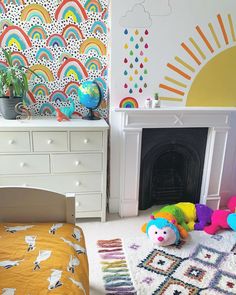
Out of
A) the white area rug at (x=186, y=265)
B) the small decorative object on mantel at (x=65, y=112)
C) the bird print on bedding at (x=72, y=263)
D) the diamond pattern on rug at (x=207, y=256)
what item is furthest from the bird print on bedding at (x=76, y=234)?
the small decorative object on mantel at (x=65, y=112)

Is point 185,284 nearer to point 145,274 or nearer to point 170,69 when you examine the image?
point 145,274

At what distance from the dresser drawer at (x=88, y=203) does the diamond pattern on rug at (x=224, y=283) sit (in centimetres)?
114

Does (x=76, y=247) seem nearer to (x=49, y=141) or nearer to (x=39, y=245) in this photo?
(x=39, y=245)

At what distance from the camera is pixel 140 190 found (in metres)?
2.88

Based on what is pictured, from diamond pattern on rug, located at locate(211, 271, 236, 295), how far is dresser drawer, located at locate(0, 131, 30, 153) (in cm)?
176

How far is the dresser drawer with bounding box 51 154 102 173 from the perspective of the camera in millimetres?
2441

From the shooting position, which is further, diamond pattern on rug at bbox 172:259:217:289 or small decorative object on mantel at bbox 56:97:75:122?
small decorative object on mantel at bbox 56:97:75:122

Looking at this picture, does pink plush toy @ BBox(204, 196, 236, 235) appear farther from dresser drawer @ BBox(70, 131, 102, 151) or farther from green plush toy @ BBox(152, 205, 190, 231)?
dresser drawer @ BBox(70, 131, 102, 151)

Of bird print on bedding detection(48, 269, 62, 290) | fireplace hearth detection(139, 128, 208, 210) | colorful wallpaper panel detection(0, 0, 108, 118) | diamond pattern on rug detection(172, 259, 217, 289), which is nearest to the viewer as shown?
bird print on bedding detection(48, 269, 62, 290)

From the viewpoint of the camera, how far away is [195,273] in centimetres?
203

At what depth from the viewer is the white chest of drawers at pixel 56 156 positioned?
7.65ft

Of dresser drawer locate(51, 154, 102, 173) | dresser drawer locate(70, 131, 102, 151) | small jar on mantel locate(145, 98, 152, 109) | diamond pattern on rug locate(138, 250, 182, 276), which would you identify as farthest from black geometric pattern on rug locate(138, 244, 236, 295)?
small jar on mantel locate(145, 98, 152, 109)

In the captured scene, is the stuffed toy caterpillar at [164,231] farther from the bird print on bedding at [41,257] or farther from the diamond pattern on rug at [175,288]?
the bird print on bedding at [41,257]

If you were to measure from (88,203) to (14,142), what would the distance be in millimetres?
854
